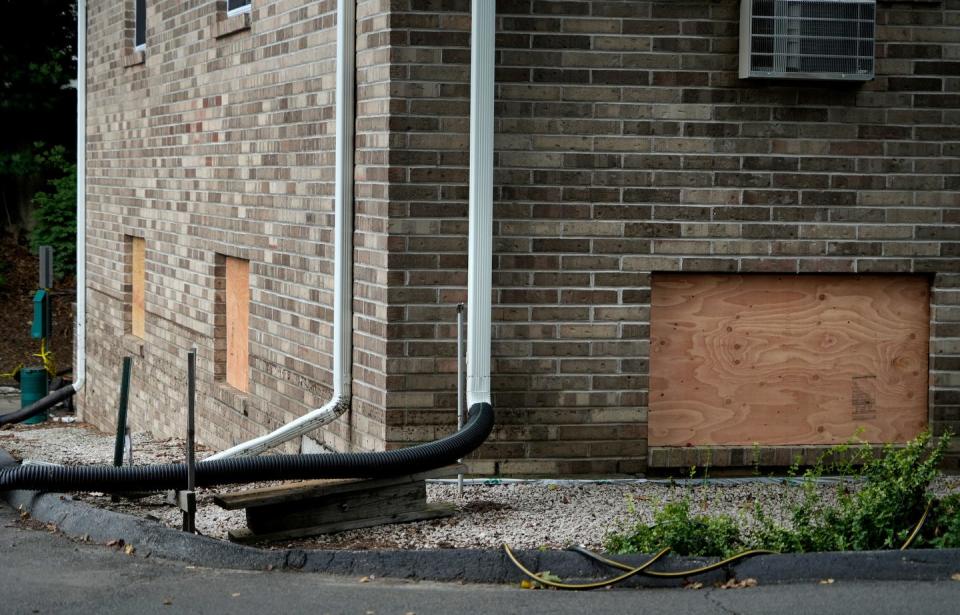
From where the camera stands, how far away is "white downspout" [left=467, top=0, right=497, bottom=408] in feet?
26.7

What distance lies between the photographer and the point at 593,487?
8359 millimetres

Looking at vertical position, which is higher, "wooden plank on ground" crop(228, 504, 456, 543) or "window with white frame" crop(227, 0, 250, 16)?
"window with white frame" crop(227, 0, 250, 16)

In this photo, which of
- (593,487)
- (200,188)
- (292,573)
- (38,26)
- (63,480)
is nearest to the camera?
(292,573)

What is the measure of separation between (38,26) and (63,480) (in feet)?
82.2

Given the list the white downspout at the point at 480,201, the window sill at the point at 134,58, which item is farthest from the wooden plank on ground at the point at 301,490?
the window sill at the point at 134,58

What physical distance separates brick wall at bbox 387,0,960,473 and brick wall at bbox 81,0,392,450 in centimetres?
38

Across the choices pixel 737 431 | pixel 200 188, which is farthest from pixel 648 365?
pixel 200 188

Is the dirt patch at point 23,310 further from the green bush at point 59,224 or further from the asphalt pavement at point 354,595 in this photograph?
the asphalt pavement at point 354,595

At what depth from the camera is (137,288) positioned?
594 inches

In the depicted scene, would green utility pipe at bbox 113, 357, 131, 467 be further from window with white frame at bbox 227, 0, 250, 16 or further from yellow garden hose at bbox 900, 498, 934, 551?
yellow garden hose at bbox 900, 498, 934, 551

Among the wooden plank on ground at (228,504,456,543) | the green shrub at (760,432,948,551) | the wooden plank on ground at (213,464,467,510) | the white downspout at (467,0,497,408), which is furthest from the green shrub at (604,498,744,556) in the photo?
the white downspout at (467,0,497,408)

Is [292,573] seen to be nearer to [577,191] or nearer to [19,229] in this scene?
[577,191]

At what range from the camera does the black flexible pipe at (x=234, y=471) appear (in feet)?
22.9

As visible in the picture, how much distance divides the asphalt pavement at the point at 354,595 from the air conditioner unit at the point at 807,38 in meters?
3.46
